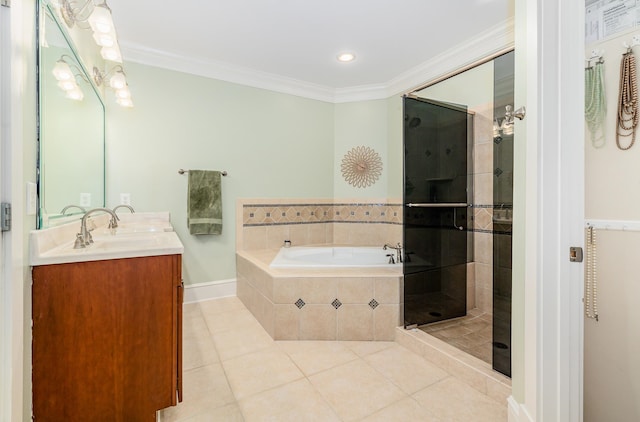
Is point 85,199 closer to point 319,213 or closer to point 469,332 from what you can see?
point 319,213

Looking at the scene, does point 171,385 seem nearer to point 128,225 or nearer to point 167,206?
point 128,225

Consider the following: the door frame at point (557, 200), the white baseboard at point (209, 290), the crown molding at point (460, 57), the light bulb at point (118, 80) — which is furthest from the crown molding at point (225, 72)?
the door frame at point (557, 200)

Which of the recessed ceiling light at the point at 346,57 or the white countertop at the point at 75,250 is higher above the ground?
the recessed ceiling light at the point at 346,57

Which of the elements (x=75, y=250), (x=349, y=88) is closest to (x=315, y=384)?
(x=75, y=250)

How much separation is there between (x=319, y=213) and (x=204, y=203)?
1.39m

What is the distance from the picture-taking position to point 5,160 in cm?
97

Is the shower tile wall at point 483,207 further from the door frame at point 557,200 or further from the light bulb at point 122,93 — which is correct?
the light bulb at point 122,93

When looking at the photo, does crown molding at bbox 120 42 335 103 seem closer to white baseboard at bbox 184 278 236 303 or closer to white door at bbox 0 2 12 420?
white door at bbox 0 2 12 420

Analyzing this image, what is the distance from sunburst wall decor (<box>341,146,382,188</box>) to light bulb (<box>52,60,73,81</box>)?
8.94ft

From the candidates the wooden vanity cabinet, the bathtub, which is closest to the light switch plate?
the bathtub

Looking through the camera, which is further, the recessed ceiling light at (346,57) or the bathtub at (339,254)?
the bathtub at (339,254)

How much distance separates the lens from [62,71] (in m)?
1.54

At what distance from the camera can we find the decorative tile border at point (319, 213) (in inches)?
130

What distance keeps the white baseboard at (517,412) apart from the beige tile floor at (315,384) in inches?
6.5
